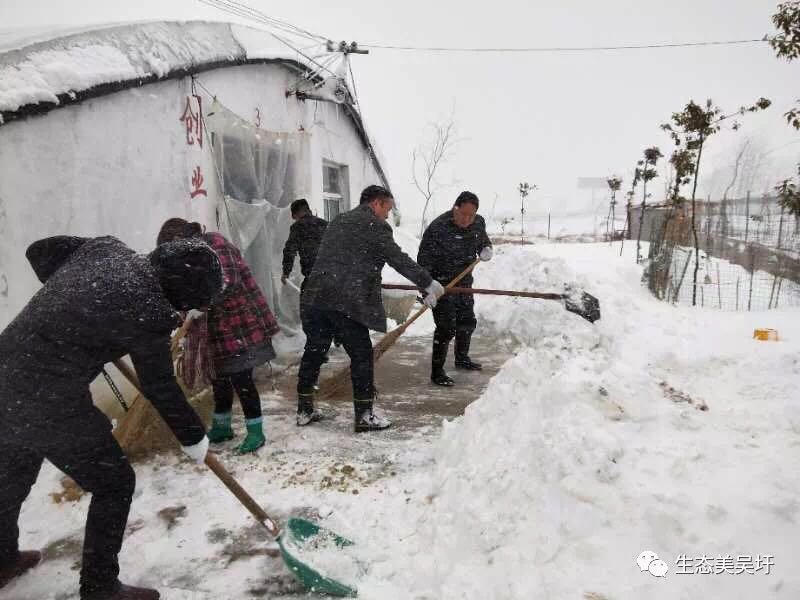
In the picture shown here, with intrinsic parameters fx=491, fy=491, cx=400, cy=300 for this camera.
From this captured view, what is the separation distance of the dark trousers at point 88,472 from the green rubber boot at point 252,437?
128cm

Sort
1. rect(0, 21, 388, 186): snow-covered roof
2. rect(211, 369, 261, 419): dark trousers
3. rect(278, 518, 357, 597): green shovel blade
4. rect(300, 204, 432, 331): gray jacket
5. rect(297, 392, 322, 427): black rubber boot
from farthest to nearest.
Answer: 1. rect(297, 392, 322, 427): black rubber boot
2. rect(300, 204, 432, 331): gray jacket
3. rect(211, 369, 261, 419): dark trousers
4. rect(0, 21, 388, 186): snow-covered roof
5. rect(278, 518, 357, 597): green shovel blade

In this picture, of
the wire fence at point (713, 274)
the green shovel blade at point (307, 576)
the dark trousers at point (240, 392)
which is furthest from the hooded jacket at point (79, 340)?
the wire fence at point (713, 274)

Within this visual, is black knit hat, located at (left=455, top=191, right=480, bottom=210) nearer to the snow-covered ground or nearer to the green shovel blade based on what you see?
the snow-covered ground

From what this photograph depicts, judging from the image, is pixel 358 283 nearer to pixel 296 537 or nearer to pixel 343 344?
pixel 343 344

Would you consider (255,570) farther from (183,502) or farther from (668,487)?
(668,487)

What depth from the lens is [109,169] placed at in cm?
357

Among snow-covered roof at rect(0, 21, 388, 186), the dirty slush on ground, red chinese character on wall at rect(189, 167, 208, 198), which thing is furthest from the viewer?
red chinese character on wall at rect(189, 167, 208, 198)

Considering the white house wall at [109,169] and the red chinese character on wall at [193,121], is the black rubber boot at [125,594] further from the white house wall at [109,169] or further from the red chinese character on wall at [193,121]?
the red chinese character on wall at [193,121]

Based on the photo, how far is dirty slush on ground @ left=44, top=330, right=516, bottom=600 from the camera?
231cm

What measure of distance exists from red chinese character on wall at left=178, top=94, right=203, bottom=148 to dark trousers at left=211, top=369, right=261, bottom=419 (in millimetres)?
2414

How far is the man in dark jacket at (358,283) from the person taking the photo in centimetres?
344

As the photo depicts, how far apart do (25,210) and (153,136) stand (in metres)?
1.41

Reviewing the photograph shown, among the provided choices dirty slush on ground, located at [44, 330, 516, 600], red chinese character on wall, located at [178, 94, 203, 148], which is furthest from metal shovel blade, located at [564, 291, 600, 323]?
red chinese character on wall, located at [178, 94, 203, 148]

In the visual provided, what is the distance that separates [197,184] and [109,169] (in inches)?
43.4
